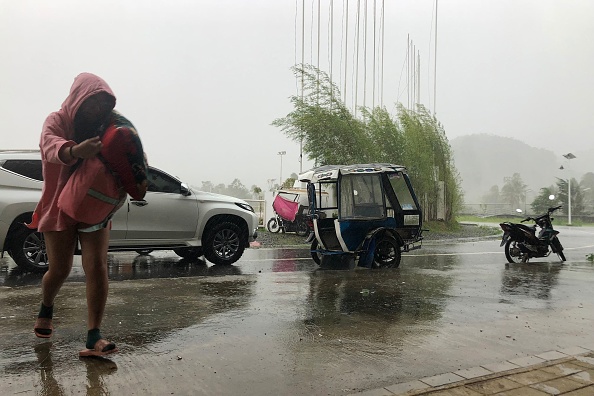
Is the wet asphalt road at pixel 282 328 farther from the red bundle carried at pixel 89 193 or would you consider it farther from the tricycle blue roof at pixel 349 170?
the tricycle blue roof at pixel 349 170

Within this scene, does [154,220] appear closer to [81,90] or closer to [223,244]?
[223,244]

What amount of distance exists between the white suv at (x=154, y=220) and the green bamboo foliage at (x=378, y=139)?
36.3ft

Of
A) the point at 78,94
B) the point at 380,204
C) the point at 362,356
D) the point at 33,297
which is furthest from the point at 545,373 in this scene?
the point at 380,204

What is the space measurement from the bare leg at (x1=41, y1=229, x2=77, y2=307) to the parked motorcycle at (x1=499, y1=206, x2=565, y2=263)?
9218 millimetres

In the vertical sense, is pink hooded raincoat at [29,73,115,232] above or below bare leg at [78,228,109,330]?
above

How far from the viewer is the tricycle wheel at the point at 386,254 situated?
9.16 m

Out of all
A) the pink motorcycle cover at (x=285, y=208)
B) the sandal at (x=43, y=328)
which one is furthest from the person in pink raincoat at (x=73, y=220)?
the pink motorcycle cover at (x=285, y=208)

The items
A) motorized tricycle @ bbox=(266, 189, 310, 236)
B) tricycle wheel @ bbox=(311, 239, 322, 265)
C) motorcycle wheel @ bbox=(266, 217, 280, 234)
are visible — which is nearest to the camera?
tricycle wheel @ bbox=(311, 239, 322, 265)

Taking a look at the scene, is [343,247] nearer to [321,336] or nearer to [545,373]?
[321,336]

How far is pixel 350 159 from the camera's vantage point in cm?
2069

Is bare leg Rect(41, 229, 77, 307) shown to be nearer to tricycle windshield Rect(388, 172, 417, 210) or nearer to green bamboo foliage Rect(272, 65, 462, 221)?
tricycle windshield Rect(388, 172, 417, 210)

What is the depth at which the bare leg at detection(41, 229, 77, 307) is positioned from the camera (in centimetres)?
365

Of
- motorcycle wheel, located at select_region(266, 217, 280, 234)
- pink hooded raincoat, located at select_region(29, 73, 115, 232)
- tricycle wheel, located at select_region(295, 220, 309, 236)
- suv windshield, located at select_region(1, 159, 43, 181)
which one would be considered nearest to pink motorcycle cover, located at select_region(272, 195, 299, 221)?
tricycle wheel, located at select_region(295, 220, 309, 236)

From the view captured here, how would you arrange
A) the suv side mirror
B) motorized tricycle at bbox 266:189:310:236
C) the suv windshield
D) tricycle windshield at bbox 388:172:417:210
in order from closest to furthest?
the suv windshield < the suv side mirror < tricycle windshield at bbox 388:172:417:210 < motorized tricycle at bbox 266:189:310:236
